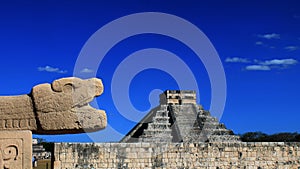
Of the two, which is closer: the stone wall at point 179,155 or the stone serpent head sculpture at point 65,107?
the stone serpent head sculpture at point 65,107

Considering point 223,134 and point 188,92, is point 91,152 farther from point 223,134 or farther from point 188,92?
point 188,92

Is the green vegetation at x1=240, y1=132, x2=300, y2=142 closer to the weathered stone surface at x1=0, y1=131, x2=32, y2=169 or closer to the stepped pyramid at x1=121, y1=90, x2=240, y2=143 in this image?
the stepped pyramid at x1=121, y1=90, x2=240, y2=143

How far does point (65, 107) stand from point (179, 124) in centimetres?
2488

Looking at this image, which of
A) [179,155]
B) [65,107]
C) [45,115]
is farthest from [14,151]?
[179,155]

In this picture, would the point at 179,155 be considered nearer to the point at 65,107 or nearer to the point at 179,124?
the point at 65,107

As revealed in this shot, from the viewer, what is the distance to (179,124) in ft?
92.9

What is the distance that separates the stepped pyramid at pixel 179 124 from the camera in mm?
23797

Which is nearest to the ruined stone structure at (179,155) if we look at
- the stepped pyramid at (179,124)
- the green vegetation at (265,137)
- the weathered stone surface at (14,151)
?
the weathered stone surface at (14,151)

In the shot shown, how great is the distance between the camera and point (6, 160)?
3.77 metres

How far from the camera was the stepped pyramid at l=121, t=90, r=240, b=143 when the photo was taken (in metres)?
23.8

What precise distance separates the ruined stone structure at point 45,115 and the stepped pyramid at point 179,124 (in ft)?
60.7

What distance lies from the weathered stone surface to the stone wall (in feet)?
25.0

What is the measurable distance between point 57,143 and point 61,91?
7.91 metres

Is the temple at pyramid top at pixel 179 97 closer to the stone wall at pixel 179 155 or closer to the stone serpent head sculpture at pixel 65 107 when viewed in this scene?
the stone wall at pixel 179 155
